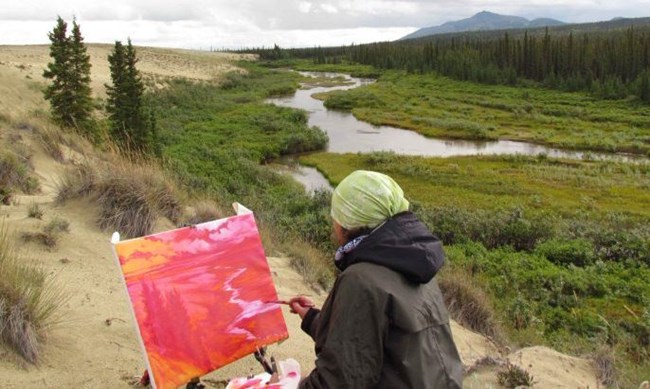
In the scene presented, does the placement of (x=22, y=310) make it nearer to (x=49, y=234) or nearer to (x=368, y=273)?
(x=49, y=234)

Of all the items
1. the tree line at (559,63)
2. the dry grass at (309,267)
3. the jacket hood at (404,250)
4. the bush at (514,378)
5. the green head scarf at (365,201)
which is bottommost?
the bush at (514,378)

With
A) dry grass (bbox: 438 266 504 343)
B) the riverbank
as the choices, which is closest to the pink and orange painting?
the riverbank

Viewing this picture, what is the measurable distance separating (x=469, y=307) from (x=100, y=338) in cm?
540

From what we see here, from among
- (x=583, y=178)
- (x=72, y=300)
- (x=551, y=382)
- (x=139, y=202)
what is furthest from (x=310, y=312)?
(x=583, y=178)

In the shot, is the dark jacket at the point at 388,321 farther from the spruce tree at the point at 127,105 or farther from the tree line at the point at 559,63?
the tree line at the point at 559,63

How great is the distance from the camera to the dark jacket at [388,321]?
2.40 metres

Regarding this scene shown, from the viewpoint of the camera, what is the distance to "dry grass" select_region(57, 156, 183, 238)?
714 centimetres

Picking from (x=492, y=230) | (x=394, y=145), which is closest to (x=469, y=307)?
(x=492, y=230)

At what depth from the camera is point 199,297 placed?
400 centimetres

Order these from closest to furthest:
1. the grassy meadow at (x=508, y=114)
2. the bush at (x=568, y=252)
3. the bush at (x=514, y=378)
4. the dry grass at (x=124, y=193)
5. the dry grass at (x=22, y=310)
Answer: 1. the dry grass at (x=22, y=310)
2. the bush at (x=514, y=378)
3. the dry grass at (x=124, y=193)
4. the bush at (x=568, y=252)
5. the grassy meadow at (x=508, y=114)

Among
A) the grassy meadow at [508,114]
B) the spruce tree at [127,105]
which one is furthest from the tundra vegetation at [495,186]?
the spruce tree at [127,105]

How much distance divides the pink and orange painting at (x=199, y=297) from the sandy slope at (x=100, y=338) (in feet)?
2.69

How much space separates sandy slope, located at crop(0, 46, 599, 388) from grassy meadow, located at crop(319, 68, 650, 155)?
32.5m

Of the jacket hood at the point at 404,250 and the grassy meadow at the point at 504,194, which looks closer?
the jacket hood at the point at 404,250
